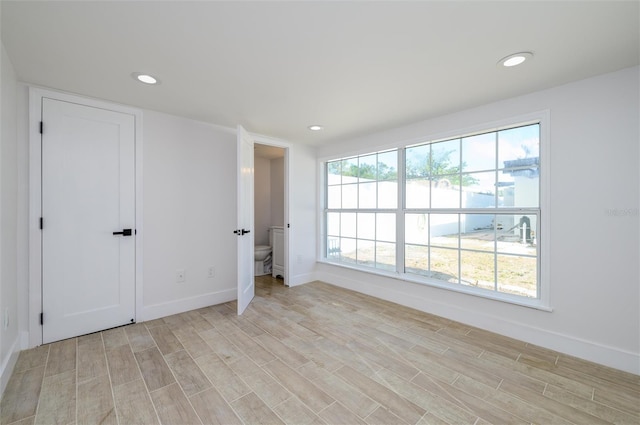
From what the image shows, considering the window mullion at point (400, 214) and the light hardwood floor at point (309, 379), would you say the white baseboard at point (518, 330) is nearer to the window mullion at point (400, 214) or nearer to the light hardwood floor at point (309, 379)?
the light hardwood floor at point (309, 379)

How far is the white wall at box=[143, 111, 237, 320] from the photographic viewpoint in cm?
296

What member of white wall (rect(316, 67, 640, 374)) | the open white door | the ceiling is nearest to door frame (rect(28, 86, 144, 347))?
the ceiling

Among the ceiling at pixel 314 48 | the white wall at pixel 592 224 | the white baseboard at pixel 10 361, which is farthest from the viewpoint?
the white wall at pixel 592 224

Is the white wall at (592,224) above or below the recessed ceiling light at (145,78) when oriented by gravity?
below

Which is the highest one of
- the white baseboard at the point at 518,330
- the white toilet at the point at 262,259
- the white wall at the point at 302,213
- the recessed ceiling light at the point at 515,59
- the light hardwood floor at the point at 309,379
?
the recessed ceiling light at the point at 515,59

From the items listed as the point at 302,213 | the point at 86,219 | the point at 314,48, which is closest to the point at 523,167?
the point at 314,48

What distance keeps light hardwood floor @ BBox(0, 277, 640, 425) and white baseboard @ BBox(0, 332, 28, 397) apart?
0.22 ft

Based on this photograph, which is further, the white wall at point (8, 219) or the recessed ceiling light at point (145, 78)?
the recessed ceiling light at point (145, 78)

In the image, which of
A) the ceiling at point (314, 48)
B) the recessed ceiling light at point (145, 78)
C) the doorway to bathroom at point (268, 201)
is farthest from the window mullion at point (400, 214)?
the recessed ceiling light at point (145, 78)

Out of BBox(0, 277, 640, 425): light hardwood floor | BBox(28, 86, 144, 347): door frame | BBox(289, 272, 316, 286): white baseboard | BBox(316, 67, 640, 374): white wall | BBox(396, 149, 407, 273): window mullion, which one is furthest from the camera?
BBox(289, 272, 316, 286): white baseboard

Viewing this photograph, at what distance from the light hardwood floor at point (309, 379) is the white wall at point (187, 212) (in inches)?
19.3

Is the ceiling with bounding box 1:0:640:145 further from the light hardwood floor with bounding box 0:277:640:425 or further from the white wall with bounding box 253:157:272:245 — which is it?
the white wall with bounding box 253:157:272:245

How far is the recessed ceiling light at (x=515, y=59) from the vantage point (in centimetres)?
184

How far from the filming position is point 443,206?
3.15 m
